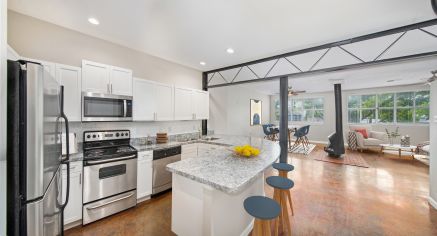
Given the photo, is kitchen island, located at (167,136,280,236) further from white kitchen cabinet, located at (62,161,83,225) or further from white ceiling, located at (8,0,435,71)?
white ceiling, located at (8,0,435,71)

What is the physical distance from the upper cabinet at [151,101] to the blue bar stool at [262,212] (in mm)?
2453

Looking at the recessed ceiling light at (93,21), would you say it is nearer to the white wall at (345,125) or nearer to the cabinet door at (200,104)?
the cabinet door at (200,104)

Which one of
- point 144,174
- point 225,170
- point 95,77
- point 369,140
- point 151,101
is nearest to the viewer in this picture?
point 225,170

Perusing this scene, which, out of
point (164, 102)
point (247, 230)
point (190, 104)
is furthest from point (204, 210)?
point (190, 104)

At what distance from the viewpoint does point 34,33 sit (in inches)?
87.4

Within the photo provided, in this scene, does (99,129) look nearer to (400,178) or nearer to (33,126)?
(33,126)

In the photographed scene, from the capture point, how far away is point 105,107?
2514 millimetres

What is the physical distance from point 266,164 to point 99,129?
107 inches

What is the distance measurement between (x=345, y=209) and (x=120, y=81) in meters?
4.13

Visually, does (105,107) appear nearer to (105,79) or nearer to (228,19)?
(105,79)

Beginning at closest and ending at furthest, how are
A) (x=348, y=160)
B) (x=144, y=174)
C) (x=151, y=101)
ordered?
(x=144, y=174), (x=151, y=101), (x=348, y=160)

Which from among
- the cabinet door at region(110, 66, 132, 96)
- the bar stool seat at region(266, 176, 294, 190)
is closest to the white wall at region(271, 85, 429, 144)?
the bar stool seat at region(266, 176, 294, 190)

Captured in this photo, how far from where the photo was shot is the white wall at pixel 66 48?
2127mm

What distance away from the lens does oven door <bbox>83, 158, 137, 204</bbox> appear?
2.09m
